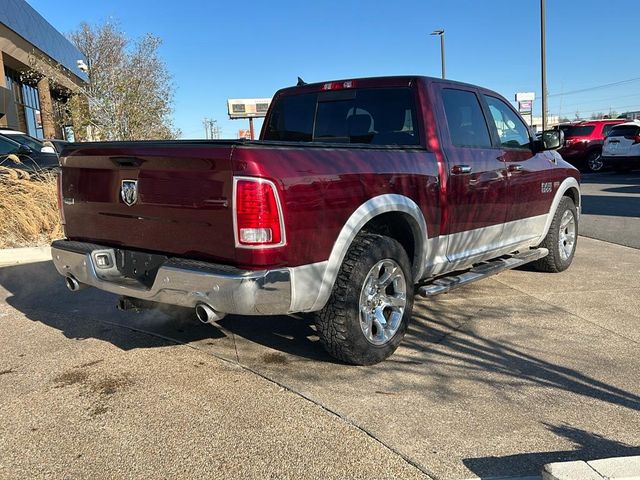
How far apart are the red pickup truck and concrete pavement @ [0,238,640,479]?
40 centimetres

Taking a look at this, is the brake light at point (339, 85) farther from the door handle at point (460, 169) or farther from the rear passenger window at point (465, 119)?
the door handle at point (460, 169)

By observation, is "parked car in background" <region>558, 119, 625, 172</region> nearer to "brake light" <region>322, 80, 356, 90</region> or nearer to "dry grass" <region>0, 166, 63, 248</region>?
"brake light" <region>322, 80, 356, 90</region>

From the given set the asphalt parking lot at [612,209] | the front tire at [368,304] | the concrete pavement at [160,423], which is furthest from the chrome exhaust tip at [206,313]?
the asphalt parking lot at [612,209]

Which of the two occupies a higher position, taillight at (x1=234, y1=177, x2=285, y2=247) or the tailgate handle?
the tailgate handle

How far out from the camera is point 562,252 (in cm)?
637

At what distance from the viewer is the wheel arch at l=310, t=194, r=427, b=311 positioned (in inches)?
132

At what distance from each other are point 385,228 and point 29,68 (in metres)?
27.0

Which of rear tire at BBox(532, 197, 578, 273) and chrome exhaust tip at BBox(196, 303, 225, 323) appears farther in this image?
rear tire at BBox(532, 197, 578, 273)

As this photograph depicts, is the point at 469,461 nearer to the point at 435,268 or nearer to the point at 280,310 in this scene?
the point at 280,310

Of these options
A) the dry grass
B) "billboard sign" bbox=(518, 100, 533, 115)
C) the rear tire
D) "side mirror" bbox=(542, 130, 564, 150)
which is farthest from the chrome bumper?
"billboard sign" bbox=(518, 100, 533, 115)

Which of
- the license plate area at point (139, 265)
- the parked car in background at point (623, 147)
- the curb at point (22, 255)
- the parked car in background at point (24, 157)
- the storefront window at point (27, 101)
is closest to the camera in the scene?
the license plate area at point (139, 265)

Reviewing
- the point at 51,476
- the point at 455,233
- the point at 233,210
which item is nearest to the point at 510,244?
the point at 455,233

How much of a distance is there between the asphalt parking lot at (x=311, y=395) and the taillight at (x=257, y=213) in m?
0.99

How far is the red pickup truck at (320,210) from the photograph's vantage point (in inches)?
119
